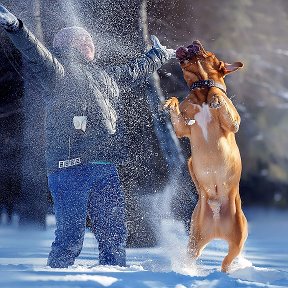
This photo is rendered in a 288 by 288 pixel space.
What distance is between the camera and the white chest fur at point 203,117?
2.10 meters

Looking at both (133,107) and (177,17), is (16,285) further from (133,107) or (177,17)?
(177,17)

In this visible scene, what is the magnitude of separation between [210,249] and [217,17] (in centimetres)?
135

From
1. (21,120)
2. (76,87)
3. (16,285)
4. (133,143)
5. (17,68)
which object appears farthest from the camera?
(21,120)

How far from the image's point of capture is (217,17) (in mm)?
3688

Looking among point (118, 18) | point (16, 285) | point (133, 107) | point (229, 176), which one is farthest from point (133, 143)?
point (16, 285)

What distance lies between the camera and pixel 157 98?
3.07 metres

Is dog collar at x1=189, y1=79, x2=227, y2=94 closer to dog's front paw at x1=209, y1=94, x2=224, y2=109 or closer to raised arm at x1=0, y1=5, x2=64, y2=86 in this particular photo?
dog's front paw at x1=209, y1=94, x2=224, y2=109

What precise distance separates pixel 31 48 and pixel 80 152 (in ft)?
1.22

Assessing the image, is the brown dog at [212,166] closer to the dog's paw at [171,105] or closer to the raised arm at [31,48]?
the dog's paw at [171,105]

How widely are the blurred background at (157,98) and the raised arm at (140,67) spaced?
611mm

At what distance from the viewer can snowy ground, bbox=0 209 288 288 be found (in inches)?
61.7

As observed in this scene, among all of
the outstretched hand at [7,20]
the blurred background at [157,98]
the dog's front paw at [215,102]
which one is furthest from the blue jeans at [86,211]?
the blurred background at [157,98]

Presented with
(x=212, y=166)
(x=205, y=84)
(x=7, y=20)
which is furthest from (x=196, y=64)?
(x=7, y=20)

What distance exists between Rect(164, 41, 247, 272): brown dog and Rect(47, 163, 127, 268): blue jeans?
0.82 ft
